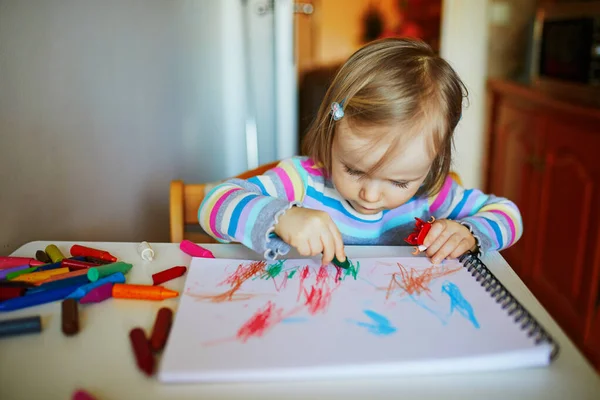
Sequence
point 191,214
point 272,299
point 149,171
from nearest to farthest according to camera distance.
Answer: point 272,299
point 191,214
point 149,171

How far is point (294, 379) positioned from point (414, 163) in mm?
357

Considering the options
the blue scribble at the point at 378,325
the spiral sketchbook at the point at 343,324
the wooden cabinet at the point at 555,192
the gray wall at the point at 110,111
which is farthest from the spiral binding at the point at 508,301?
the wooden cabinet at the point at 555,192

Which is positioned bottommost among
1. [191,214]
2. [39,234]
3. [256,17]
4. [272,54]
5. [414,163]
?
[39,234]

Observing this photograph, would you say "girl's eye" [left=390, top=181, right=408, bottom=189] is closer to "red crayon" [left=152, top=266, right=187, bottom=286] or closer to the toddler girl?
the toddler girl

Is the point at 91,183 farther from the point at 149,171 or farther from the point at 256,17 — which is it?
the point at 256,17

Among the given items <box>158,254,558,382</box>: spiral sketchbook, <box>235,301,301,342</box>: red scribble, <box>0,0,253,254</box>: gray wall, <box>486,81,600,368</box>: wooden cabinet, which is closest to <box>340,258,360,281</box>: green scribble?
<box>158,254,558,382</box>: spiral sketchbook

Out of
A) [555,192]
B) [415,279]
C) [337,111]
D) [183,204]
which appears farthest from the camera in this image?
[555,192]

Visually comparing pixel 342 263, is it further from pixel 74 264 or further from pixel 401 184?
pixel 74 264

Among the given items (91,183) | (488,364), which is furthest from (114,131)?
(488,364)

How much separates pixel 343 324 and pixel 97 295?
0.84ft

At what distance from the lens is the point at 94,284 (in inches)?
23.5

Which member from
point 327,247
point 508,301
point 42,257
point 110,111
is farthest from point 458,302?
Answer: point 110,111

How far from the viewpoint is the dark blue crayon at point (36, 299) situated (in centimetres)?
56

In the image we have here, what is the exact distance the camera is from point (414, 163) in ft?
2.34
